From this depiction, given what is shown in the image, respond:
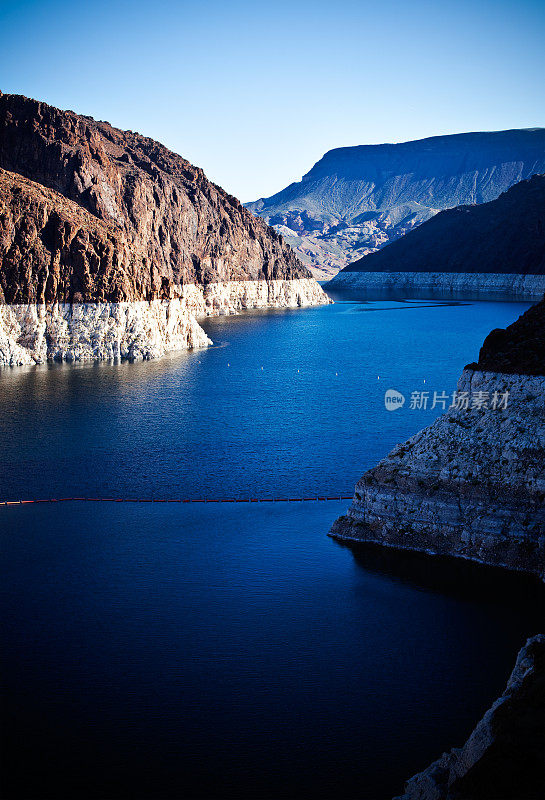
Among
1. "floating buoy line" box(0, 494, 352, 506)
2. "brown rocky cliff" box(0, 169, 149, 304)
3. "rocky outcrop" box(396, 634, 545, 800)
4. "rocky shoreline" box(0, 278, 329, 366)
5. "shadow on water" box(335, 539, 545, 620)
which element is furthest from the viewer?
"brown rocky cliff" box(0, 169, 149, 304)

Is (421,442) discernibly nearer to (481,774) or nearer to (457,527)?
(457,527)

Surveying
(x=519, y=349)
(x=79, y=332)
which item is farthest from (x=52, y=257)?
(x=519, y=349)

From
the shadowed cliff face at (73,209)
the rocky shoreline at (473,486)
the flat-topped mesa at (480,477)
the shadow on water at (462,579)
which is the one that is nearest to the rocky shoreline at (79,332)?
the shadowed cliff face at (73,209)

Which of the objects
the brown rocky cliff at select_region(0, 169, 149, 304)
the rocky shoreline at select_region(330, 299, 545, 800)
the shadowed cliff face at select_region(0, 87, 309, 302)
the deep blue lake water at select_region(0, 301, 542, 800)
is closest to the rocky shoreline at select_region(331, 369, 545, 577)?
the rocky shoreline at select_region(330, 299, 545, 800)

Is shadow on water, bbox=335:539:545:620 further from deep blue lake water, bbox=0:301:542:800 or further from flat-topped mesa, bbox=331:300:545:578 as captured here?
flat-topped mesa, bbox=331:300:545:578

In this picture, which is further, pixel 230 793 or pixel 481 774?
pixel 230 793

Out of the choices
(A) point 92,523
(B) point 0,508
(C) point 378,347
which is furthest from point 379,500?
(C) point 378,347
